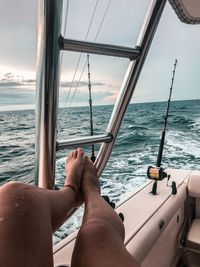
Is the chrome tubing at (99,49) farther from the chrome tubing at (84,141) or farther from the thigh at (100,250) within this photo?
the thigh at (100,250)

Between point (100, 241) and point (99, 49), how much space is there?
427mm

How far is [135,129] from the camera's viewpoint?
644 centimetres

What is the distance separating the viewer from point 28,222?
47 centimetres

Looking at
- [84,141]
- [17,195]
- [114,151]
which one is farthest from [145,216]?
[114,151]

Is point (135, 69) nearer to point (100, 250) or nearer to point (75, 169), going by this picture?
point (75, 169)

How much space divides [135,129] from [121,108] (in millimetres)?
5732

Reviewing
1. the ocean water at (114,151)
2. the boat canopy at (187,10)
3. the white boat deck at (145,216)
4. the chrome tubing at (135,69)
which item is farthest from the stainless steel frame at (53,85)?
the ocean water at (114,151)

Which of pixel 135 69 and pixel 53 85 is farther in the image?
pixel 135 69

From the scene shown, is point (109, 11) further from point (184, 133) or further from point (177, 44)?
point (177, 44)

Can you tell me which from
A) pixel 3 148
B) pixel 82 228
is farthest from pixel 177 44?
pixel 82 228

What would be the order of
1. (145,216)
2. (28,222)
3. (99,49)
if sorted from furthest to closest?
(145,216) < (99,49) < (28,222)

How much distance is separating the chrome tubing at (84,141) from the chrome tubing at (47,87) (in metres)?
0.04

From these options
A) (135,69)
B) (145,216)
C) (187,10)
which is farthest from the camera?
(145,216)

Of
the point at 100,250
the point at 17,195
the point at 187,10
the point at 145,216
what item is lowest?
the point at 145,216
